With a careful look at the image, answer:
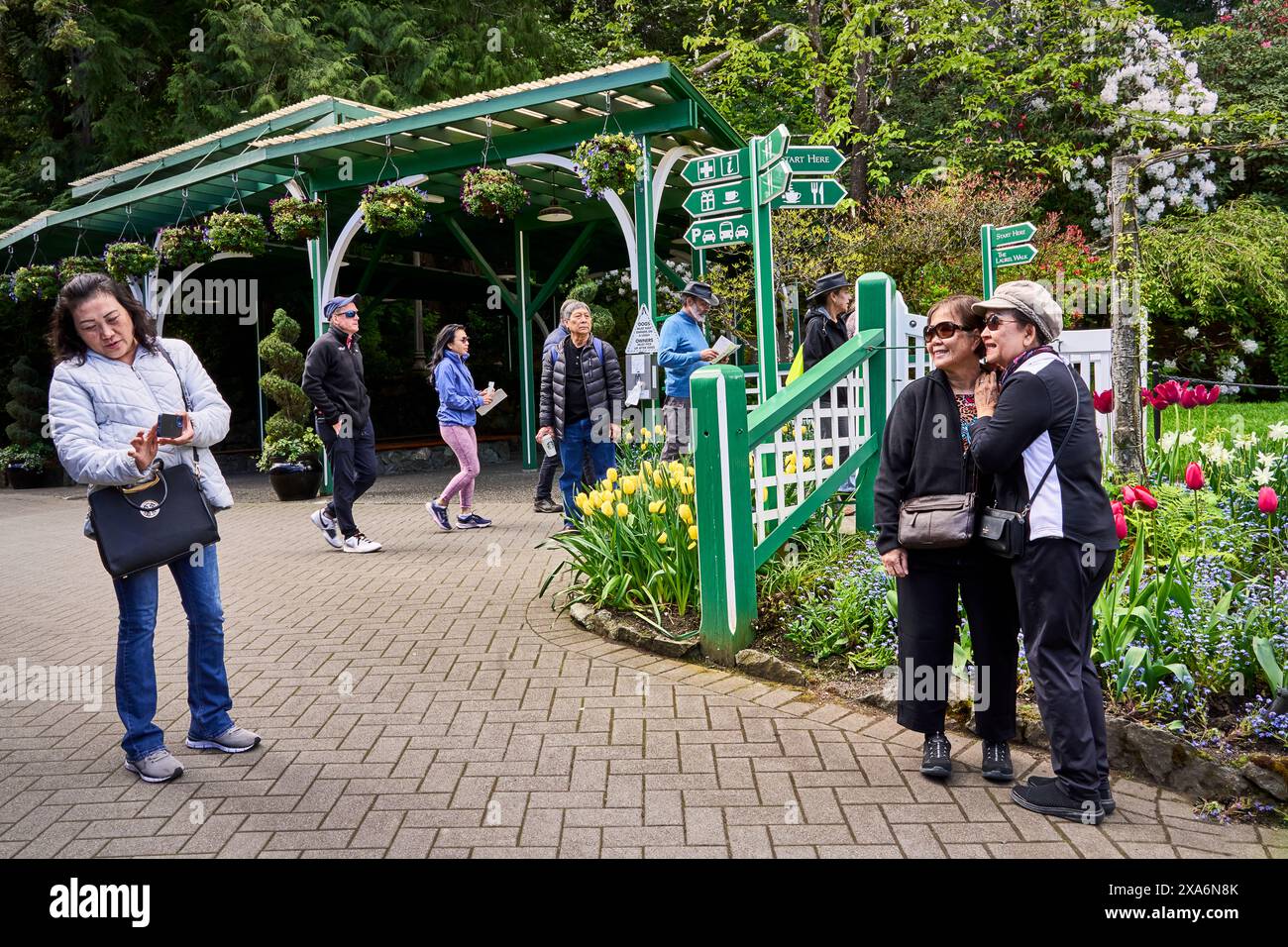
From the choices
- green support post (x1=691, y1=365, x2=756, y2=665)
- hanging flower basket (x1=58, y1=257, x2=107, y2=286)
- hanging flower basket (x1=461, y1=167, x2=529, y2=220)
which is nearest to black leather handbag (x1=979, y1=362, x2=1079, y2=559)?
green support post (x1=691, y1=365, x2=756, y2=665)

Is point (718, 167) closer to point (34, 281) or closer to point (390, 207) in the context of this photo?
point (390, 207)

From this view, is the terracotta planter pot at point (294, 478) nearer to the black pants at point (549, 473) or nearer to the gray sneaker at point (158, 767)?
the black pants at point (549, 473)

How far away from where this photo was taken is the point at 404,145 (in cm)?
1166

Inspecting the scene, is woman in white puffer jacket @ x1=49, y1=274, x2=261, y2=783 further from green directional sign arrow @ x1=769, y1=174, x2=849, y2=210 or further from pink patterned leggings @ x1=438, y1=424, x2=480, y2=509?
pink patterned leggings @ x1=438, y1=424, x2=480, y2=509

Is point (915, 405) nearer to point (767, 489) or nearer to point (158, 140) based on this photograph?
point (767, 489)

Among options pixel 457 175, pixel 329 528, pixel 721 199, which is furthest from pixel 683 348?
pixel 457 175

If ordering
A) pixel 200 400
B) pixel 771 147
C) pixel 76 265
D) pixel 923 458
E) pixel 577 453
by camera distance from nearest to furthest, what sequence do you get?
1. pixel 923 458
2. pixel 200 400
3. pixel 771 147
4. pixel 577 453
5. pixel 76 265

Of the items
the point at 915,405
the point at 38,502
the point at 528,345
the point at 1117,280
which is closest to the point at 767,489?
the point at 915,405

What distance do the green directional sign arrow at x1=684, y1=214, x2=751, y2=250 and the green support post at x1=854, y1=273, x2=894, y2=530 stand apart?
1.39 metres

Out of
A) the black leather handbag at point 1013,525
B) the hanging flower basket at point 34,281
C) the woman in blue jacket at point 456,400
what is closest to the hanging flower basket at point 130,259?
the hanging flower basket at point 34,281

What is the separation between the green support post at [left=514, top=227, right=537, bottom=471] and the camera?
13883mm

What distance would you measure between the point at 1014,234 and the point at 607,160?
3.81 m

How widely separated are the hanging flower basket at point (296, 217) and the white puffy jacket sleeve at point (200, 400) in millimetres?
8800

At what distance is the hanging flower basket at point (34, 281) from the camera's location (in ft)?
48.8
